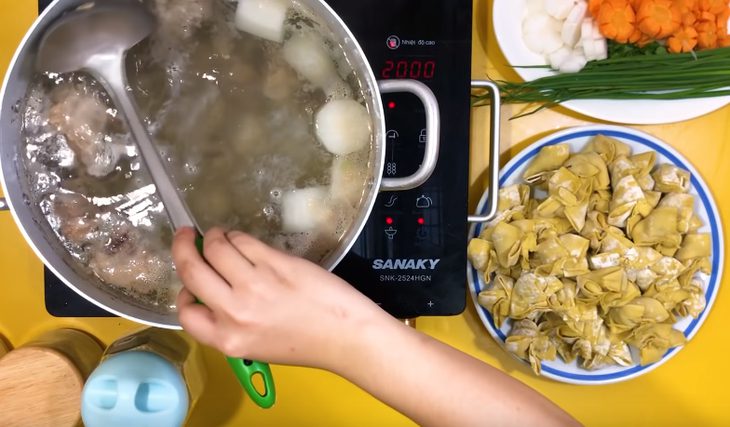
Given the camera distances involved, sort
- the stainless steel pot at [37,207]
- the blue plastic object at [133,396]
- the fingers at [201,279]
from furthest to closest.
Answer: the blue plastic object at [133,396] < the stainless steel pot at [37,207] < the fingers at [201,279]

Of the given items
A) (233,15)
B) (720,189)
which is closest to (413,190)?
(233,15)

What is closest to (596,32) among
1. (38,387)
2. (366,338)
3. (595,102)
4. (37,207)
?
(595,102)

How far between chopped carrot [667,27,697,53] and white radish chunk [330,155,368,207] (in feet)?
2.00

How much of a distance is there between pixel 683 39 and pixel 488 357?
67 cm

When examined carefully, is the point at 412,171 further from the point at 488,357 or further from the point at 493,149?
the point at 488,357

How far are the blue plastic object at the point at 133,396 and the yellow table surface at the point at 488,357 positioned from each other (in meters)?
0.22

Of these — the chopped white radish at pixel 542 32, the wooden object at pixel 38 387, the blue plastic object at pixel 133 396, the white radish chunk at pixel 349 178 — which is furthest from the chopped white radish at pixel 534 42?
the wooden object at pixel 38 387

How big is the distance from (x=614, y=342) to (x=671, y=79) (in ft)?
1.56

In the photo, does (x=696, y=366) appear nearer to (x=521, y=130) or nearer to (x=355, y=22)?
(x=521, y=130)

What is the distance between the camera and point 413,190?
3.18 feet

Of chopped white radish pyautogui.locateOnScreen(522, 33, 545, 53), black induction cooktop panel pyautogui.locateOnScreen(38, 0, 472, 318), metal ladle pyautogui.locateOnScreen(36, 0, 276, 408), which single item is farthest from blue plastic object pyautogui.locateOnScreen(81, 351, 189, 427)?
chopped white radish pyautogui.locateOnScreen(522, 33, 545, 53)

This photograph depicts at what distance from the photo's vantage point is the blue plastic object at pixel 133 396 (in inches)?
34.0

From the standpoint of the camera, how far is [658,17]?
0.97 metres

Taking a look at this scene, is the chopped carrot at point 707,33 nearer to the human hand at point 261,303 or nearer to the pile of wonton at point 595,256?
the pile of wonton at point 595,256
